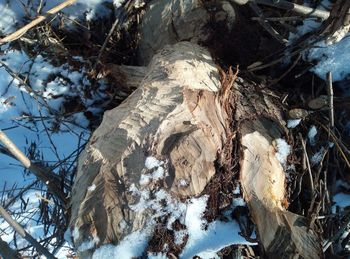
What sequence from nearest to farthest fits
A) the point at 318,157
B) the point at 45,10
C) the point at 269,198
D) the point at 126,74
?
1. the point at 269,198
2. the point at 318,157
3. the point at 126,74
4. the point at 45,10

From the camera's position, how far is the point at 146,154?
115 centimetres

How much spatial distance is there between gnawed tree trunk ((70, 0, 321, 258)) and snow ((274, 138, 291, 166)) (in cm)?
2

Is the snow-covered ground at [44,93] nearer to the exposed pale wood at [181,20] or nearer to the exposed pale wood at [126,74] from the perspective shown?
the exposed pale wood at [126,74]

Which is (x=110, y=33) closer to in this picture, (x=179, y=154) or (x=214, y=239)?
(x=179, y=154)

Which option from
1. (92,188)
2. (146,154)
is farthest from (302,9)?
(92,188)

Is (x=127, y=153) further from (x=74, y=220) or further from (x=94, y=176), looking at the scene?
(x=74, y=220)

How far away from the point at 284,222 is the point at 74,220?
1.95 feet

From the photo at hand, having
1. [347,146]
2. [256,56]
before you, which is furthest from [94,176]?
[347,146]

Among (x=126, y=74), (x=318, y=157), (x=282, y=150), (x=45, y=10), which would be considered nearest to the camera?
(x=282, y=150)

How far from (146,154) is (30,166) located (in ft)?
1.49

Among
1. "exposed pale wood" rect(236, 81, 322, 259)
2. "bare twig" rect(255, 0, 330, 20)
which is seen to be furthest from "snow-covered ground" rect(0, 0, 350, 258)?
"exposed pale wood" rect(236, 81, 322, 259)

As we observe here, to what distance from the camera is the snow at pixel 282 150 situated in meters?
1.40

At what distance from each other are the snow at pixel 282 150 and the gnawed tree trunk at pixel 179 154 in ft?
0.07

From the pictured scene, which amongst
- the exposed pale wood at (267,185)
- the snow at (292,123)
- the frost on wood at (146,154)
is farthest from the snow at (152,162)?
the snow at (292,123)
